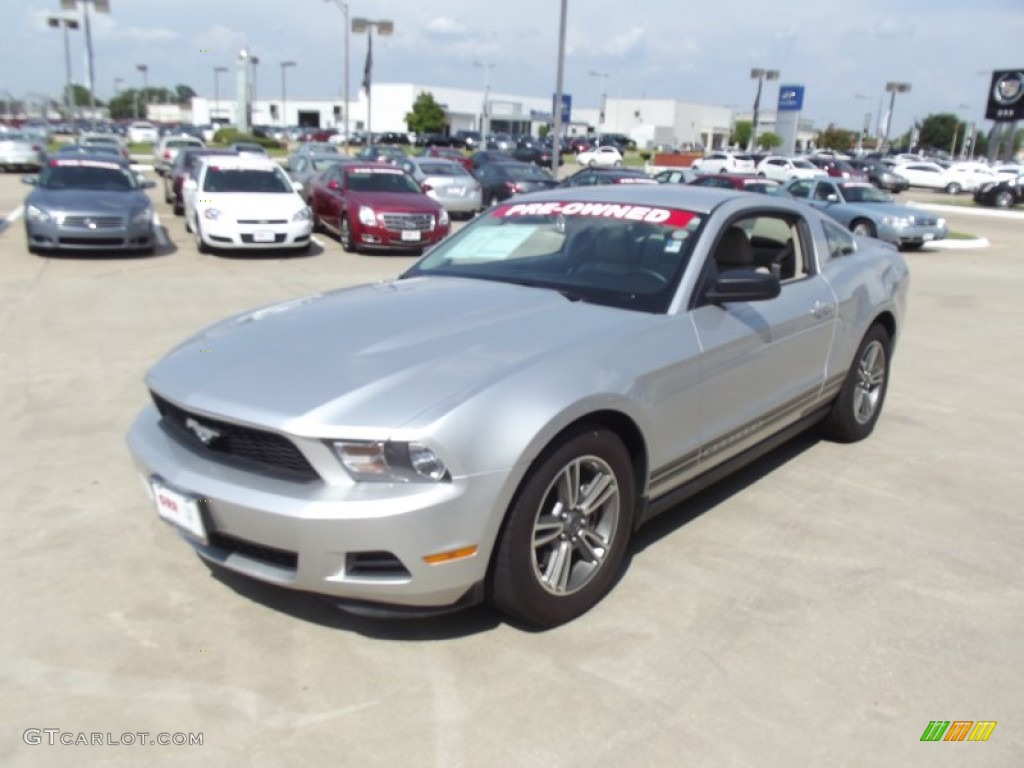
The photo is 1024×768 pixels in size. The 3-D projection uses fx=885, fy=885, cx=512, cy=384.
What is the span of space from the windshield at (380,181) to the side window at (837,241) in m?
11.2

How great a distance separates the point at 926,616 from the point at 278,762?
8.46ft

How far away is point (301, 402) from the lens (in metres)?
2.96

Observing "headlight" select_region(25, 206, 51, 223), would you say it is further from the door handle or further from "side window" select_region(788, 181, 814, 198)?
"side window" select_region(788, 181, 814, 198)

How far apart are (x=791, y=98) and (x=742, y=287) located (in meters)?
63.5

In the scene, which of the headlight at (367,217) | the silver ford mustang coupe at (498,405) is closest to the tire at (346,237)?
the headlight at (367,217)

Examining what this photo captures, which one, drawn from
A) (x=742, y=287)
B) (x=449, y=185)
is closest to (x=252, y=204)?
(x=449, y=185)

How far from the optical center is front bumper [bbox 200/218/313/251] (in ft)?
43.9

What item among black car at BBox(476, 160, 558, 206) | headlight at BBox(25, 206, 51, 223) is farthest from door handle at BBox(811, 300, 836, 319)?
black car at BBox(476, 160, 558, 206)

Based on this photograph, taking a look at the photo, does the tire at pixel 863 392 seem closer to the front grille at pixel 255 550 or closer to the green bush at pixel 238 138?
the front grille at pixel 255 550

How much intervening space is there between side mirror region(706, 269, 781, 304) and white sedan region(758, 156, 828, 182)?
3858 centimetres

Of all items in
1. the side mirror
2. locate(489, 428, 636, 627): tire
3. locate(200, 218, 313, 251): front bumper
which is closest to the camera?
locate(489, 428, 636, 627): tire

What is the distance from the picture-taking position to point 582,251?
14.5 ft

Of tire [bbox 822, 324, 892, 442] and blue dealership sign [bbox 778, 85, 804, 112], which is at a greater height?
blue dealership sign [bbox 778, 85, 804, 112]

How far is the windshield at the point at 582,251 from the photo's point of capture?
13.2 feet
